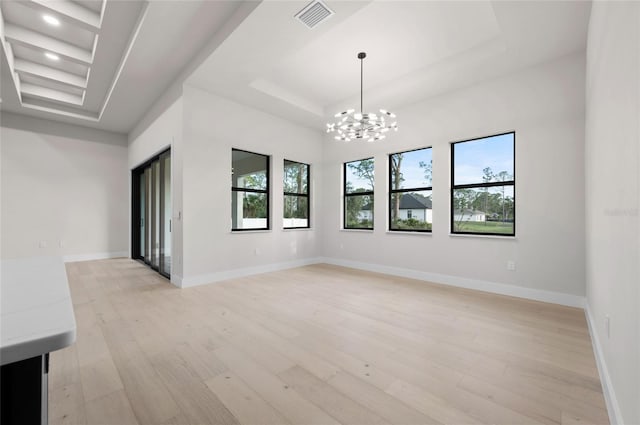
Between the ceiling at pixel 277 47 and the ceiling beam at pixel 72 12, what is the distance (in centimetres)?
1

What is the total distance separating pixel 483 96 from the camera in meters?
4.15

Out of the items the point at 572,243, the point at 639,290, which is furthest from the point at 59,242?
the point at 572,243

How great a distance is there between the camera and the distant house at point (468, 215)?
13.9 feet

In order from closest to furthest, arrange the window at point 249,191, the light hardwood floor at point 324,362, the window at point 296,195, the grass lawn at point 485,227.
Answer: the light hardwood floor at point 324,362 < the grass lawn at point 485,227 < the window at point 249,191 < the window at point 296,195

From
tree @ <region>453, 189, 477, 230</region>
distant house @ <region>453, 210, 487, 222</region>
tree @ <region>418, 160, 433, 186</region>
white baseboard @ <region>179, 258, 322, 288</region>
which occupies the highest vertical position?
tree @ <region>418, 160, 433, 186</region>

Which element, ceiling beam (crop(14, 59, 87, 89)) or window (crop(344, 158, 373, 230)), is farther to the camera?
window (crop(344, 158, 373, 230))

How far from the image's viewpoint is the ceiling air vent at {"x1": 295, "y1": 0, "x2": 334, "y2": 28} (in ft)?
8.63

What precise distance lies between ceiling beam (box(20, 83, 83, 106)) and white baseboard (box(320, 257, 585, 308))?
635cm

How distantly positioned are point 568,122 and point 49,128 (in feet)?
30.7

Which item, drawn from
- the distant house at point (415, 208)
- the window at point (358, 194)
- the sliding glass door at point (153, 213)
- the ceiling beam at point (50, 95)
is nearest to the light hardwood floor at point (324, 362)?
the sliding glass door at point (153, 213)

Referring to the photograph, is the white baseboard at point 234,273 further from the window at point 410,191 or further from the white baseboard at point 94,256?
the white baseboard at point 94,256

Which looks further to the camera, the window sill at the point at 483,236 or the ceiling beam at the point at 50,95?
the ceiling beam at the point at 50,95

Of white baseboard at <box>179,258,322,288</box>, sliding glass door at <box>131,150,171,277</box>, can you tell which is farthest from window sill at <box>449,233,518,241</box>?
sliding glass door at <box>131,150,171,277</box>

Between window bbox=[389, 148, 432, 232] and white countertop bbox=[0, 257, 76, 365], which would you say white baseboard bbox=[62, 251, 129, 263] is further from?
white countertop bbox=[0, 257, 76, 365]
